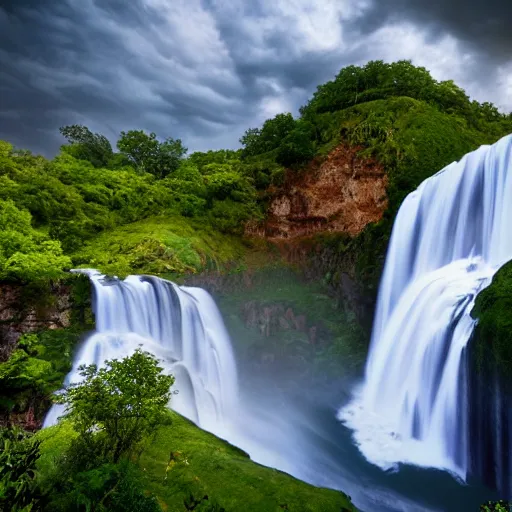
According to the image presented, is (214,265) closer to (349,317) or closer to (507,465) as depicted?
(349,317)

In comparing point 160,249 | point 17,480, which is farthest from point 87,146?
point 17,480

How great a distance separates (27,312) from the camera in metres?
9.46

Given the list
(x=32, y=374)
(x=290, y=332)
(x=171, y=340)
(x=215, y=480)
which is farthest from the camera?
(x=290, y=332)

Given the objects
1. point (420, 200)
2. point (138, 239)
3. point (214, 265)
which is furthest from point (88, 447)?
point (420, 200)

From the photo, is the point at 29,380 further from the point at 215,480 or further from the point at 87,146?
the point at 87,146

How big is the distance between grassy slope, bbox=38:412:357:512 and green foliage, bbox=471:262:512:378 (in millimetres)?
4707

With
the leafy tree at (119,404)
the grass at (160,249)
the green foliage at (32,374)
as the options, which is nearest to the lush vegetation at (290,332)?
the grass at (160,249)

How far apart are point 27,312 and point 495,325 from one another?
39.6 feet

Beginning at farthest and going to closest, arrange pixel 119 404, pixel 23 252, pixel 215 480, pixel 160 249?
pixel 160 249 < pixel 23 252 < pixel 215 480 < pixel 119 404

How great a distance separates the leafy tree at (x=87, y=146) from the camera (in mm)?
23172

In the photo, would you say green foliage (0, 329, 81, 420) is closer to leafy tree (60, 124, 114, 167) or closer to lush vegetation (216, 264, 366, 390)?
lush vegetation (216, 264, 366, 390)

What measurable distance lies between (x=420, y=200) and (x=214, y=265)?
1009cm

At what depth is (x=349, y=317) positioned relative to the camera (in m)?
16.5

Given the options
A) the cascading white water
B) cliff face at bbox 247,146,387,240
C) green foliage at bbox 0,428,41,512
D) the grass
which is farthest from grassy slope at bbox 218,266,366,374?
green foliage at bbox 0,428,41,512
